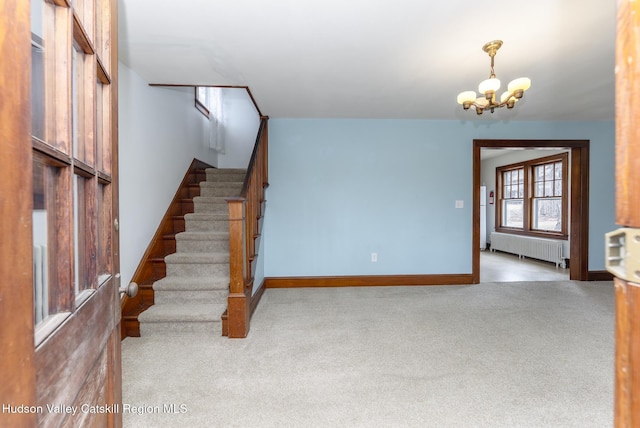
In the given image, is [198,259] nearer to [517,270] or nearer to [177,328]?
[177,328]

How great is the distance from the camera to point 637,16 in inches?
16.6

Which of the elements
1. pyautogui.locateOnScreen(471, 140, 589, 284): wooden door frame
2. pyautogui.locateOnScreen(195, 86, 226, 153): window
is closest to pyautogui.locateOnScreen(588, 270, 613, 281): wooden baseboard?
pyautogui.locateOnScreen(471, 140, 589, 284): wooden door frame

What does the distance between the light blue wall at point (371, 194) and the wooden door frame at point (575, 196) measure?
9 centimetres

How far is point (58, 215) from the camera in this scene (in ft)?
2.03

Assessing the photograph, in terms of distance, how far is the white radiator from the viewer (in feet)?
17.3

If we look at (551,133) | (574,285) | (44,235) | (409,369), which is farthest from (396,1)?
(574,285)

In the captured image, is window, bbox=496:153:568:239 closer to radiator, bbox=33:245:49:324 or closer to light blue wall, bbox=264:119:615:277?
light blue wall, bbox=264:119:615:277

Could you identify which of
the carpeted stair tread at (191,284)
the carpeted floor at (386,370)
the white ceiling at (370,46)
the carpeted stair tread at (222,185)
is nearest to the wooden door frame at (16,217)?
the carpeted floor at (386,370)

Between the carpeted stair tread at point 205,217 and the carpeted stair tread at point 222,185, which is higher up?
the carpeted stair tread at point 222,185

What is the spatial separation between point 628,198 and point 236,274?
2.38 m

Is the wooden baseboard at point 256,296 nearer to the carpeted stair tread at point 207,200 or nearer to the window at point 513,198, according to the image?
the carpeted stair tread at point 207,200

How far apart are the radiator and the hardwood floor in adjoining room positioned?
487 cm

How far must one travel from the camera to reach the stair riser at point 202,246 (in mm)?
3135

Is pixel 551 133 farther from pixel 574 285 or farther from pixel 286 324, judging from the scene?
pixel 286 324
